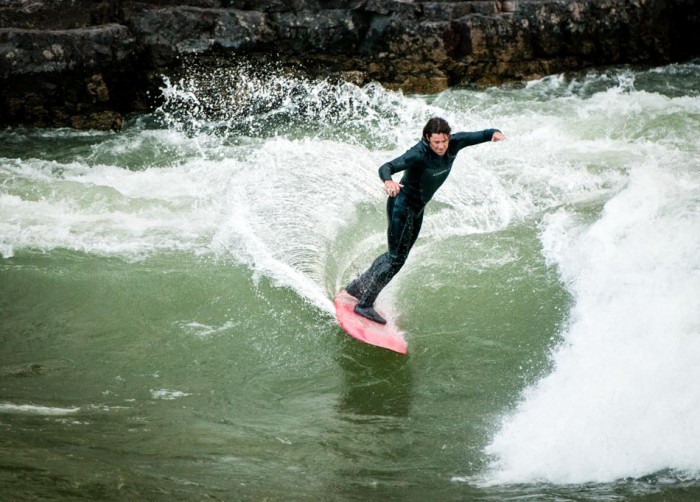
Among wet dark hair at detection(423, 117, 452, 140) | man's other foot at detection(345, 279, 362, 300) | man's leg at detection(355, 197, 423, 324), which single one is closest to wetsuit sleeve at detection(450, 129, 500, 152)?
wet dark hair at detection(423, 117, 452, 140)

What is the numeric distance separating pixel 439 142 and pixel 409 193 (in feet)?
1.78

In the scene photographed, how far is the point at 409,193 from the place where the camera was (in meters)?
5.68

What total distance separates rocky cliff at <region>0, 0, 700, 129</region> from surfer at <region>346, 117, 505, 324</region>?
273 inches

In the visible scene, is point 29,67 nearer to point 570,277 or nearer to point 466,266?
point 466,266

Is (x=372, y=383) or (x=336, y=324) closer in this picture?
(x=372, y=383)

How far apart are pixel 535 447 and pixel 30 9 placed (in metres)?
10.3

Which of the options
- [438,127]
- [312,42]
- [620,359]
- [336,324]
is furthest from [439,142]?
[312,42]

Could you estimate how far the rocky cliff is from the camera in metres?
10.9

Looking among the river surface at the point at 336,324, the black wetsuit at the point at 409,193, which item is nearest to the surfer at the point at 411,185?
the black wetsuit at the point at 409,193

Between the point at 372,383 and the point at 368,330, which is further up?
the point at 368,330

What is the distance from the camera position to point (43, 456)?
3.76 meters

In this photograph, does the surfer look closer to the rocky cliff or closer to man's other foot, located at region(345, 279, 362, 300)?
man's other foot, located at region(345, 279, 362, 300)

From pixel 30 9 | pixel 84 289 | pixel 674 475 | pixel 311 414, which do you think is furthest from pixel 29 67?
pixel 674 475

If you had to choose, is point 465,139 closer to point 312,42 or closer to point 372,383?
point 372,383
